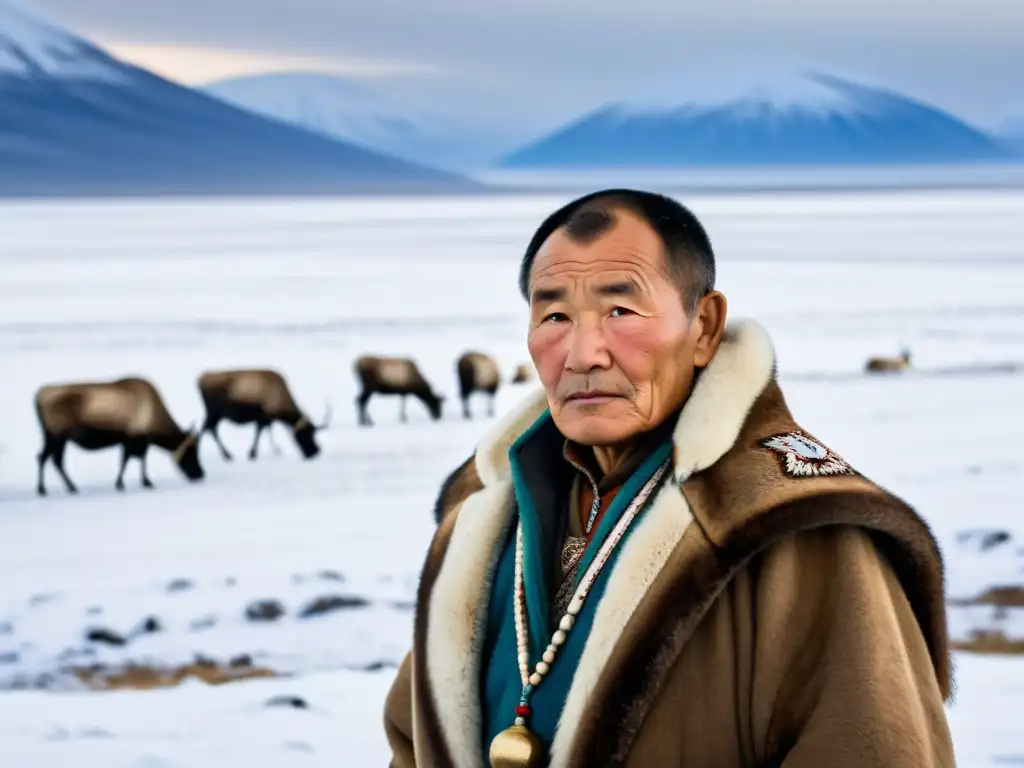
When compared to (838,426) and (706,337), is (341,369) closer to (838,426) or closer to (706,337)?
(838,426)

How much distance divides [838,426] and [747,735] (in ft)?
25.9

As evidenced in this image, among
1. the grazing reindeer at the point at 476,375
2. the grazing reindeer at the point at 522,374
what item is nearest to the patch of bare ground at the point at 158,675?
the grazing reindeer at the point at 476,375

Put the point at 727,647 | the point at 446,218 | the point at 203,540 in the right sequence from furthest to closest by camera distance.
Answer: the point at 446,218, the point at 203,540, the point at 727,647

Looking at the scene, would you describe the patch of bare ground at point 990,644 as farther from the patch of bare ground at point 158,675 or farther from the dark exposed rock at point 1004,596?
the patch of bare ground at point 158,675

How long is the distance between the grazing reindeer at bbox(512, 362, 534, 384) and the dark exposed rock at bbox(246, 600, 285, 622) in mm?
7612

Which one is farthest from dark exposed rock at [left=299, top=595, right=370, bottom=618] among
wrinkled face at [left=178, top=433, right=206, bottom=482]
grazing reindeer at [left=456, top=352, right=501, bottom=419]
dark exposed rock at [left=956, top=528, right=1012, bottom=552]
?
grazing reindeer at [left=456, top=352, right=501, bottom=419]

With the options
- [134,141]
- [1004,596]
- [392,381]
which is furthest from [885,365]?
[134,141]

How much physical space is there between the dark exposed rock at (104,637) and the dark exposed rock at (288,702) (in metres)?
1.22

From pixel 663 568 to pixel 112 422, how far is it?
25.6 ft

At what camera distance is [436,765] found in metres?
1.48

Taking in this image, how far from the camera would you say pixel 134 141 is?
148750mm

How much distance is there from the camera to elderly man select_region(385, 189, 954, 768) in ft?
4.09

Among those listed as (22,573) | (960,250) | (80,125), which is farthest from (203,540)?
(80,125)

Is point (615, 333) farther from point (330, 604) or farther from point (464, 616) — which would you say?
point (330, 604)
